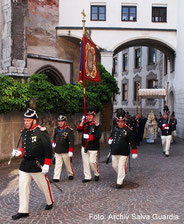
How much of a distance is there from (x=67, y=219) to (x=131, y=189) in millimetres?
2358

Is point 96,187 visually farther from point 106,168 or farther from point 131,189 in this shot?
point 106,168

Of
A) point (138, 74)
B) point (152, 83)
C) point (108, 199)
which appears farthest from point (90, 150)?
point (138, 74)

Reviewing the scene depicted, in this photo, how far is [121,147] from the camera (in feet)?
23.3

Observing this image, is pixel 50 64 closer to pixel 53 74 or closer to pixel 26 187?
pixel 53 74

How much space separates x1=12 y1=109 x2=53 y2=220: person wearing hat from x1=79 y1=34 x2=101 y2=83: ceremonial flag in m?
3.01

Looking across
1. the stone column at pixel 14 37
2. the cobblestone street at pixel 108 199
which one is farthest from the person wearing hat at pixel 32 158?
the stone column at pixel 14 37

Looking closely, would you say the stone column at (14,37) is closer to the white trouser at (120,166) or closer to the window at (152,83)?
the white trouser at (120,166)

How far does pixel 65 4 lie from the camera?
62.2 feet

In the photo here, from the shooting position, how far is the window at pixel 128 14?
63.6 ft

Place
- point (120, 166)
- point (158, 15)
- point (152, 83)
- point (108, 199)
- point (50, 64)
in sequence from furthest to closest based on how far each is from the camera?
point (152, 83)
point (158, 15)
point (50, 64)
point (120, 166)
point (108, 199)

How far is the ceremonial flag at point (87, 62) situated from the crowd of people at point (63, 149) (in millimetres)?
989

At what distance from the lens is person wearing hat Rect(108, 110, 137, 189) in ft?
23.2

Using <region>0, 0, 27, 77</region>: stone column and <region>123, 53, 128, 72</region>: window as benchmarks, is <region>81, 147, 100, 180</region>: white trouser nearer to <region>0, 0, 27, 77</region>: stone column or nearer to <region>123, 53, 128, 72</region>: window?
<region>0, 0, 27, 77</region>: stone column

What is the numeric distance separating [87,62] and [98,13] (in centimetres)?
1215
